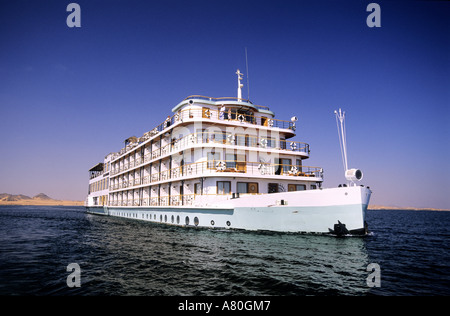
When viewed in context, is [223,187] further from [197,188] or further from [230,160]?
[197,188]

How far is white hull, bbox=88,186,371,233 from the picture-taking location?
1486 cm

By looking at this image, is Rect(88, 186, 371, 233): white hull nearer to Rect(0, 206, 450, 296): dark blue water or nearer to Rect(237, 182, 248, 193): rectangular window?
Rect(0, 206, 450, 296): dark blue water

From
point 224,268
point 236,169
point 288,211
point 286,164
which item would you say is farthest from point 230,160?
point 224,268

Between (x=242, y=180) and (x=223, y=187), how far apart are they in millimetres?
1639

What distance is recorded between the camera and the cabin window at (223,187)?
20766 mm

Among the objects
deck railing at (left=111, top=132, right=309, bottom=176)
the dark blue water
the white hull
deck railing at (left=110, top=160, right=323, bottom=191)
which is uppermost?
deck railing at (left=111, top=132, right=309, bottom=176)

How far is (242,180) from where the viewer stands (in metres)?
21.3

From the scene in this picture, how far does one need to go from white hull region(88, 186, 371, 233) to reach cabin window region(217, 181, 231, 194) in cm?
86

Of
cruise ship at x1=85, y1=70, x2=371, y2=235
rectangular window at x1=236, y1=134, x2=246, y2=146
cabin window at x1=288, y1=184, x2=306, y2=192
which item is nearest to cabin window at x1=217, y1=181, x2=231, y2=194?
cruise ship at x1=85, y1=70, x2=371, y2=235

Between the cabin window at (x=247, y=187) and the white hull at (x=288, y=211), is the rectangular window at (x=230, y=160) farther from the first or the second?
the white hull at (x=288, y=211)

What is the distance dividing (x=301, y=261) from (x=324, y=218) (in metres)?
5.95

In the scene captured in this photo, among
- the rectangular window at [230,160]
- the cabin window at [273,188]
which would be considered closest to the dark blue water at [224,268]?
the cabin window at [273,188]

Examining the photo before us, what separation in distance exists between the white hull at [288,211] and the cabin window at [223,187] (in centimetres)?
86
